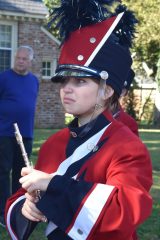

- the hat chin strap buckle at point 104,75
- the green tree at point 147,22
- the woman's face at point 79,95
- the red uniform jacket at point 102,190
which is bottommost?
the red uniform jacket at point 102,190

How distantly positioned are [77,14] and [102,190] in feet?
2.78

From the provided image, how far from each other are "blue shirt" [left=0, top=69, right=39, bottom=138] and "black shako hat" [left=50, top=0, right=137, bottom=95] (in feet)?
11.7

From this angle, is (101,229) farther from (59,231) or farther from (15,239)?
(15,239)

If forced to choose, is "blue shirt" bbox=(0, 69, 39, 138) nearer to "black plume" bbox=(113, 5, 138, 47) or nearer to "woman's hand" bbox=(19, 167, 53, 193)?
"black plume" bbox=(113, 5, 138, 47)

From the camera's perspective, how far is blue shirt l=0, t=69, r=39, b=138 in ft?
20.2

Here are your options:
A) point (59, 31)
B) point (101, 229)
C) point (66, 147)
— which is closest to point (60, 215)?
Result: point (101, 229)

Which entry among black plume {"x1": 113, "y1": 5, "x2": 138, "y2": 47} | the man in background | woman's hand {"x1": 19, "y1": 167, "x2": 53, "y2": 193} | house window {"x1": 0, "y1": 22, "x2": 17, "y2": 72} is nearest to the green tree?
house window {"x1": 0, "y1": 22, "x2": 17, "y2": 72}

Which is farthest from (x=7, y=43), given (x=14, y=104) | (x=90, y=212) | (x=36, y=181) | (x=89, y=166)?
(x=90, y=212)

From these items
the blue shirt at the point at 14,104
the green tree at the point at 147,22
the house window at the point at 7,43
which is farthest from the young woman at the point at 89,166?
the green tree at the point at 147,22

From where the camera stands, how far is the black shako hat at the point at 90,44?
246cm

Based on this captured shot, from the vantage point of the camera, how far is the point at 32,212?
2.33m

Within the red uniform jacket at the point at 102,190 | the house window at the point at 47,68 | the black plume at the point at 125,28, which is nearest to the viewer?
the red uniform jacket at the point at 102,190

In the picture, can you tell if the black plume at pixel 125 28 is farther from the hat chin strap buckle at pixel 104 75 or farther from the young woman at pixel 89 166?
the hat chin strap buckle at pixel 104 75

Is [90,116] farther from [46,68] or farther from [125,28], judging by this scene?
[46,68]
